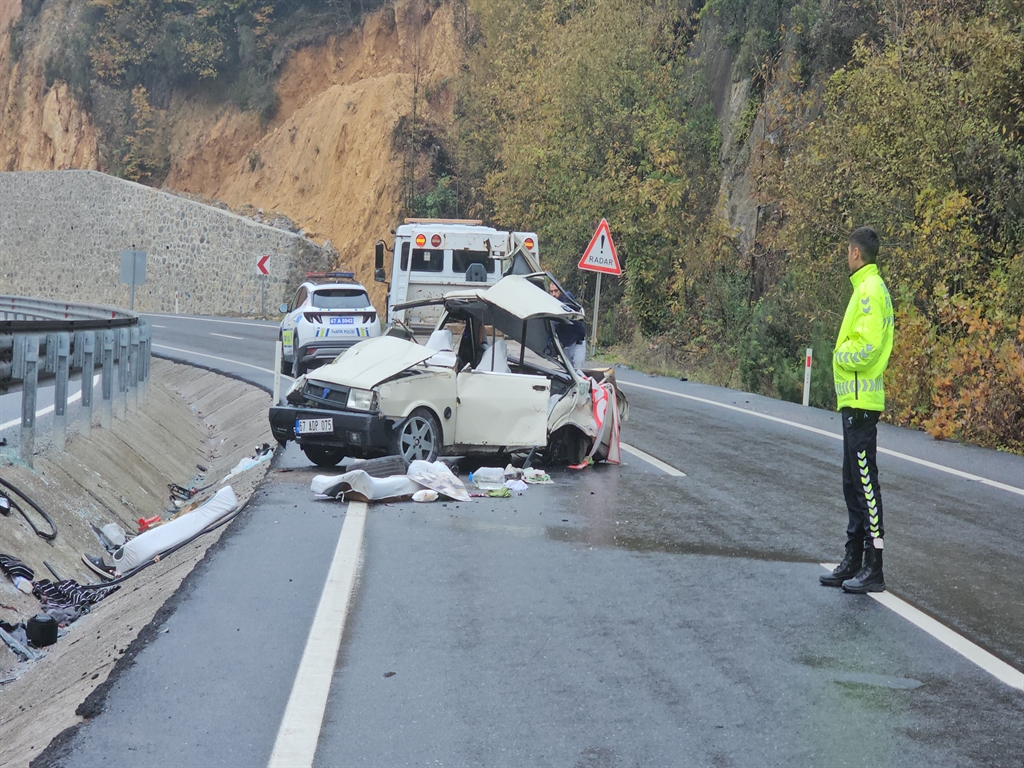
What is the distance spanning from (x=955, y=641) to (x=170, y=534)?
22.5ft

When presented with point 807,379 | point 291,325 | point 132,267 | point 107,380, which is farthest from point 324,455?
point 132,267

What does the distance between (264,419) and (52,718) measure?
13.0 meters

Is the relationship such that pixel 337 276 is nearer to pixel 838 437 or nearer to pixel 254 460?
pixel 254 460

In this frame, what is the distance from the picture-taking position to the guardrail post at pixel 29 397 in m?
11.6

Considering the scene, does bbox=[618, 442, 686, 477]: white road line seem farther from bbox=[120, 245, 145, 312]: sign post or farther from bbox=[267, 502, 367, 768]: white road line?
bbox=[120, 245, 145, 312]: sign post

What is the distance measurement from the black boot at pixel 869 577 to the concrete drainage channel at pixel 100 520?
13.0 feet

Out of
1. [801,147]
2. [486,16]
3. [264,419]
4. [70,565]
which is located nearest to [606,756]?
[70,565]

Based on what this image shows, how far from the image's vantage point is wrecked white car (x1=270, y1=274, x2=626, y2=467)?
1160cm

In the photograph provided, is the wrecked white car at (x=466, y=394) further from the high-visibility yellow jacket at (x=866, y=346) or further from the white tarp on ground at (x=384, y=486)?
the high-visibility yellow jacket at (x=866, y=346)

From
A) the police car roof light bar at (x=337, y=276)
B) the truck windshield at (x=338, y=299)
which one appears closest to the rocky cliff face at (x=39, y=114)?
the police car roof light bar at (x=337, y=276)

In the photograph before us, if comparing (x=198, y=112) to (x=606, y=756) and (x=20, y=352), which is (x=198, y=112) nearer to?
(x=20, y=352)

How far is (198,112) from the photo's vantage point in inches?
2296

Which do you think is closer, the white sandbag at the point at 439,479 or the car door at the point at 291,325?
the white sandbag at the point at 439,479

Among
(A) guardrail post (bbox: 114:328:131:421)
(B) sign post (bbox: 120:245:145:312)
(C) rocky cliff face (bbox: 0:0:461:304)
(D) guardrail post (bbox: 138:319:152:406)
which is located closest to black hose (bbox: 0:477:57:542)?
(A) guardrail post (bbox: 114:328:131:421)
